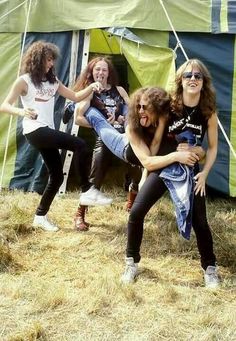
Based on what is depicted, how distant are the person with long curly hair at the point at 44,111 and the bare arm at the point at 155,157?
928mm

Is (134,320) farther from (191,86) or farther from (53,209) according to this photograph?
(53,209)

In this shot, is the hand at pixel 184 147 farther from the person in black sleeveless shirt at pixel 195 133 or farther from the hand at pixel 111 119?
the hand at pixel 111 119

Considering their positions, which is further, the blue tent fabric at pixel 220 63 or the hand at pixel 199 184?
the blue tent fabric at pixel 220 63

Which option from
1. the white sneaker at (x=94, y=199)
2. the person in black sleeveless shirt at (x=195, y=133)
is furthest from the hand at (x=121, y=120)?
the person in black sleeveless shirt at (x=195, y=133)

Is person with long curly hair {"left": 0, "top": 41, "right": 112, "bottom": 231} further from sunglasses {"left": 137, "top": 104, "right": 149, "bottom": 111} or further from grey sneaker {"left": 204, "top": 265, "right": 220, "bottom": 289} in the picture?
grey sneaker {"left": 204, "top": 265, "right": 220, "bottom": 289}

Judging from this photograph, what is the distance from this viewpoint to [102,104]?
4.44 m

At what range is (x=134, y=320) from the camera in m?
2.79

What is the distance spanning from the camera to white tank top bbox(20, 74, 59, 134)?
4.00 m

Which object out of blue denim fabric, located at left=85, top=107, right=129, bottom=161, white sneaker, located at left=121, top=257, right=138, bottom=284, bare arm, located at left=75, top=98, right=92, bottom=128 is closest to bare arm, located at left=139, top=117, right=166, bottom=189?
blue denim fabric, located at left=85, top=107, right=129, bottom=161

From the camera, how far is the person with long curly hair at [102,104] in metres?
4.24

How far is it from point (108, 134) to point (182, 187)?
3.42ft

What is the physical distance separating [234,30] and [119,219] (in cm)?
192

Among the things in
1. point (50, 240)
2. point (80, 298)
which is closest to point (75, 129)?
point (50, 240)

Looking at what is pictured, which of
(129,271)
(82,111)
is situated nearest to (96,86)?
(82,111)
